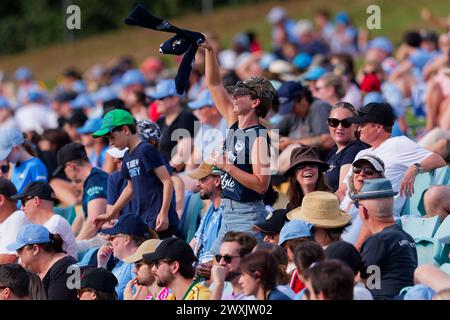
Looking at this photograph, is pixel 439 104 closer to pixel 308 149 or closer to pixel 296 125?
pixel 296 125

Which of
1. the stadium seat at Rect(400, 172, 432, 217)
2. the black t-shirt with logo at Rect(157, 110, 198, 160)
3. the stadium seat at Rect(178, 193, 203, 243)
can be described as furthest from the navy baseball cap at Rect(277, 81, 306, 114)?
the stadium seat at Rect(400, 172, 432, 217)

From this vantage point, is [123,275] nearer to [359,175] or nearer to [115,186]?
[115,186]

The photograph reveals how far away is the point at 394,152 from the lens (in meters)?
9.76

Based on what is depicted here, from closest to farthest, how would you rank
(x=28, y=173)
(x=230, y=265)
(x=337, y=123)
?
(x=230, y=265) → (x=337, y=123) → (x=28, y=173)

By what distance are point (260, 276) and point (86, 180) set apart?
14.9ft

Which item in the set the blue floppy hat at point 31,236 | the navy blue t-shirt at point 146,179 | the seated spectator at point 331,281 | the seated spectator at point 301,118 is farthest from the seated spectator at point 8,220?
the seated spectator at point 331,281

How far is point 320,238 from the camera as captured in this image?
8406mm

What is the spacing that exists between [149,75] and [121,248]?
11.4 m

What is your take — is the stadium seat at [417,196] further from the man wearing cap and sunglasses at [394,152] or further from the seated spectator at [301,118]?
the seated spectator at [301,118]

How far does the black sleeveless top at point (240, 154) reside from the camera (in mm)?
9336

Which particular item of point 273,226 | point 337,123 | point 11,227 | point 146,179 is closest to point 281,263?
point 273,226

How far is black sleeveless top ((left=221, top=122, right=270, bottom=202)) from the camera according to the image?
934 cm

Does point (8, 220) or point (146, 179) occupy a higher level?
point (146, 179)

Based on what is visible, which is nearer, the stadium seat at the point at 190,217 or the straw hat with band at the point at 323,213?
the straw hat with band at the point at 323,213
